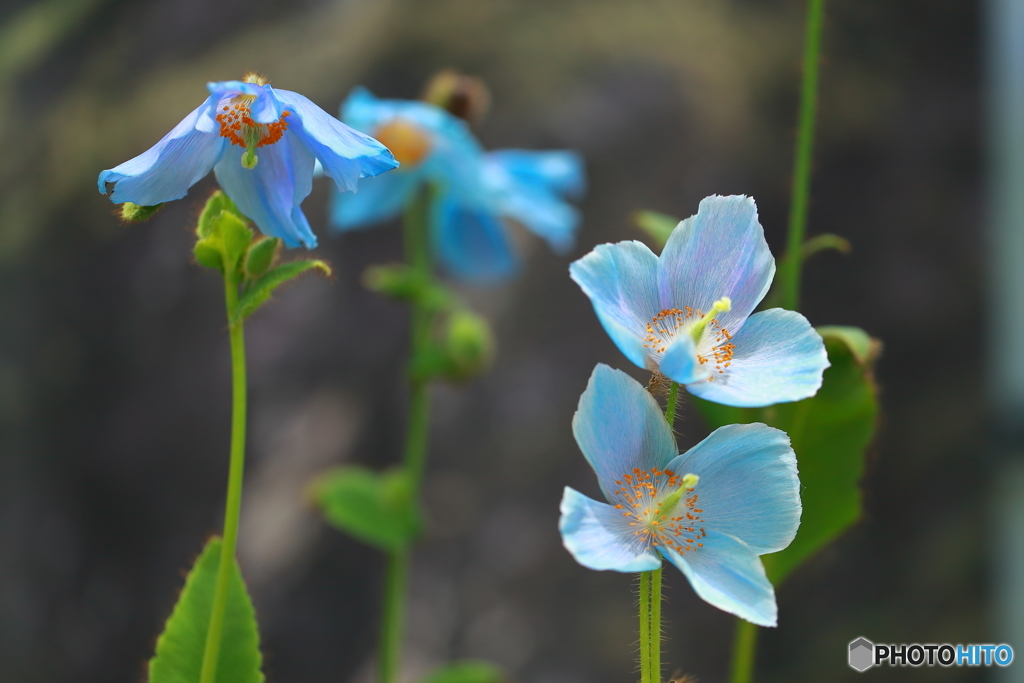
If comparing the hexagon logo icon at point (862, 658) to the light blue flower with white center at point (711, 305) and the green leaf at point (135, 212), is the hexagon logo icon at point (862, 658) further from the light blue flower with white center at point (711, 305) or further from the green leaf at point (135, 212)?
the green leaf at point (135, 212)

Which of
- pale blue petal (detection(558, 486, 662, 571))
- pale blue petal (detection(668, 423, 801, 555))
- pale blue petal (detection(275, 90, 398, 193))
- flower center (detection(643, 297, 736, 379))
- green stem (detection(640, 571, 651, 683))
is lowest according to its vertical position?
green stem (detection(640, 571, 651, 683))

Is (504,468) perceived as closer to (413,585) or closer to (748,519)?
(413,585)

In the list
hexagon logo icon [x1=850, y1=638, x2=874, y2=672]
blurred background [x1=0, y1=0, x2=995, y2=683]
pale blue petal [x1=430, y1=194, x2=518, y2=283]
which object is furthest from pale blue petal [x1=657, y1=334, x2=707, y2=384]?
blurred background [x1=0, y1=0, x2=995, y2=683]

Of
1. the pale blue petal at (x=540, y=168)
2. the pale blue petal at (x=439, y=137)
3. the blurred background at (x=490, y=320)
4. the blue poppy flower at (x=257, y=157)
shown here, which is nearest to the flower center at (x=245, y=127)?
the blue poppy flower at (x=257, y=157)

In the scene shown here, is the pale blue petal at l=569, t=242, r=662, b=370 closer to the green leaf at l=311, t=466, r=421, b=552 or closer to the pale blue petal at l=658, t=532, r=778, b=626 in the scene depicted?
the pale blue petal at l=658, t=532, r=778, b=626

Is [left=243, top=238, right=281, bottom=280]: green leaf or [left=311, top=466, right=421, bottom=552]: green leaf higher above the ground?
[left=243, top=238, right=281, bottom=280]: green leaf

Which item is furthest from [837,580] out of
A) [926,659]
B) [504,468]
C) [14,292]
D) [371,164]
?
[14,292]

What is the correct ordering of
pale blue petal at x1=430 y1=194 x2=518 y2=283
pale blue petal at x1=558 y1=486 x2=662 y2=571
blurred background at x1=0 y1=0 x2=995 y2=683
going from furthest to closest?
blurred background at x1=0 y1=0 x2=995 y2=683, pale blue petal at x1=430 y1=194 x2=518 y2=283, pale blue petal at x1=558 y1=486 x2=662 y2=571
